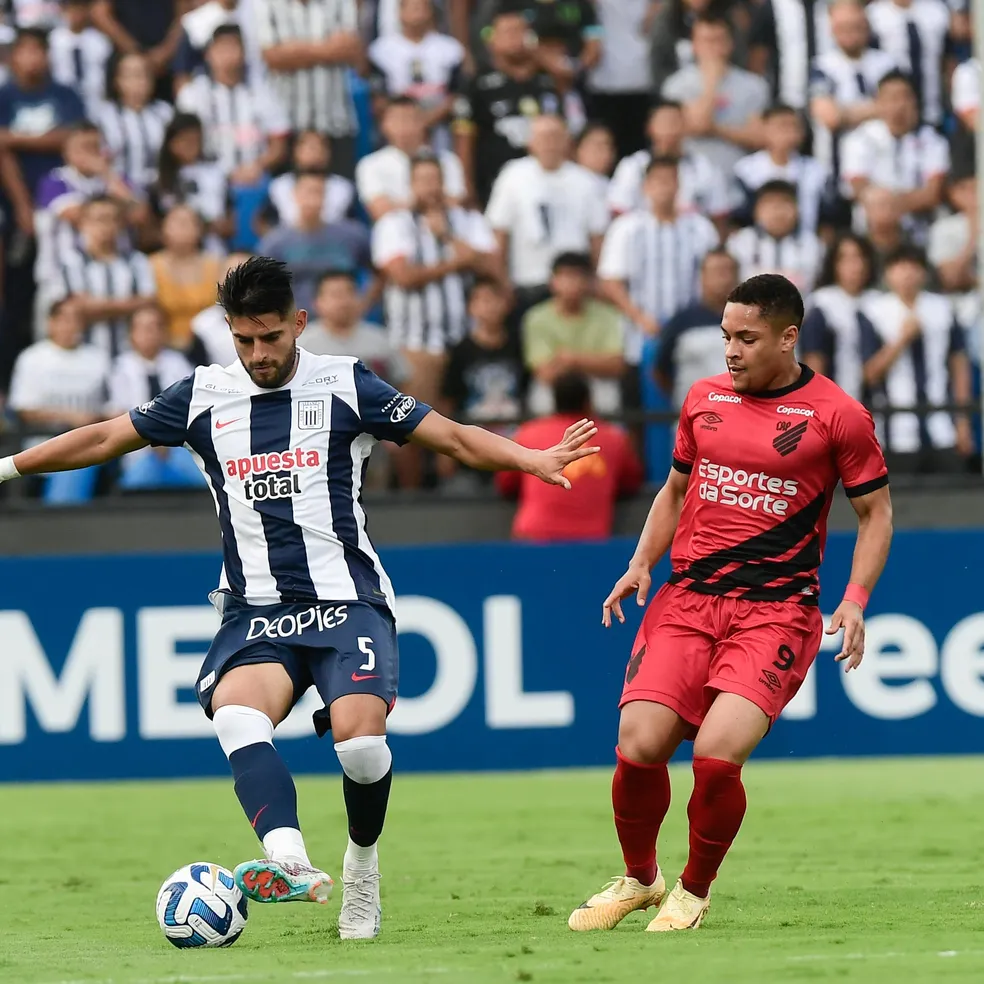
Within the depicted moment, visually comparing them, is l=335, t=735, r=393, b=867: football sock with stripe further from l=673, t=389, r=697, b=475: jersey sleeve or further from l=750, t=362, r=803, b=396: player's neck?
l=750, t=362, r=803, b=396: player's neck

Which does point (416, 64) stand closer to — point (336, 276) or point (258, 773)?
point (336, 276)

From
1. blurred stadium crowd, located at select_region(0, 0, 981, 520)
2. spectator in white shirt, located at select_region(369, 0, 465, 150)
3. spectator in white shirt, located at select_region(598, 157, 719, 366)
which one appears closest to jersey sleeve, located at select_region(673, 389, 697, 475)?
blurred stadium crowd, located at select_region(0, 0, 981, 520)

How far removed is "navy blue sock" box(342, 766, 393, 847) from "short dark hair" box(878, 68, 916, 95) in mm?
8848

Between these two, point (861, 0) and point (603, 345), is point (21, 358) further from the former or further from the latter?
point (861, 0)

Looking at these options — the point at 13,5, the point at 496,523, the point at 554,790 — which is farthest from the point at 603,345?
the point at 13,5

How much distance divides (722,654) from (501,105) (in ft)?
26.1

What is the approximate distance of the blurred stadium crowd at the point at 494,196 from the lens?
12.0 m

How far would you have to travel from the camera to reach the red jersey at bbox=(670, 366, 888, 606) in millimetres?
6141

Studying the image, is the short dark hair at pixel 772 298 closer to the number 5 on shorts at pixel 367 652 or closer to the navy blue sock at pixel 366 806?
the number 5 on shorts at pixel 367 652

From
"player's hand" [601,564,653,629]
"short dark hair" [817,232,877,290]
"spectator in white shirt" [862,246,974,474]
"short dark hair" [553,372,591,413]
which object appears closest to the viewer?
"player's hand" [601,564,653,629]

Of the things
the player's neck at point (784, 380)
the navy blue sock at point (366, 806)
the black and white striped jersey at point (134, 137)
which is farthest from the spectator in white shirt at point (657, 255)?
the navy blue sock at point (366, 806)

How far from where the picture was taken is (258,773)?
5684 mm

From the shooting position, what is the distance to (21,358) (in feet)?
39.5

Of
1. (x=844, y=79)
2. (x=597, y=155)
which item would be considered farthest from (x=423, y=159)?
(x=844, y=79)
